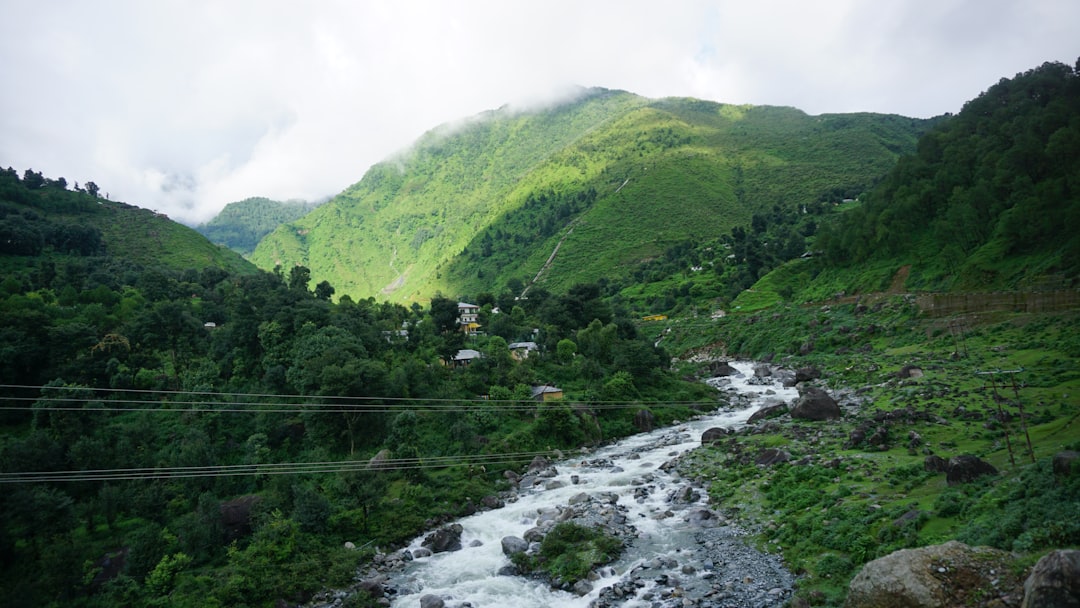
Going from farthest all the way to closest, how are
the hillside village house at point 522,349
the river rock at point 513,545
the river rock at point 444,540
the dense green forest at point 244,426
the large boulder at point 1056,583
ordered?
the hillside village house at point 522,349
the river rock at point 444,540
the dense green forest at point 244,426
the river rock at point 513,545
the large boulder at point 1056,583

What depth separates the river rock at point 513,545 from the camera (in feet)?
85.4

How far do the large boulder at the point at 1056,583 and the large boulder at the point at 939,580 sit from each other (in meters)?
1.26

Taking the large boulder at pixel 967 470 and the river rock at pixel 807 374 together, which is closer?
the large boulder at pixel 967 470

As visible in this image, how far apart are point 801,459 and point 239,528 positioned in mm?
33926

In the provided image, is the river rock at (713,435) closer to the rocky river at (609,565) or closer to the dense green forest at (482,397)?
the dense green forest at (482,397)

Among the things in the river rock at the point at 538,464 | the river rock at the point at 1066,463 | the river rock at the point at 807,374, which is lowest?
the river rock at the point at 538,464

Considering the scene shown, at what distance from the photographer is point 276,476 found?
36406mm

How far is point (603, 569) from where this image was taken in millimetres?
22953

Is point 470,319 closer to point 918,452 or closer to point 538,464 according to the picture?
point 538,464

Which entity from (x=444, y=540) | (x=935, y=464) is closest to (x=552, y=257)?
(x=444, y=540)

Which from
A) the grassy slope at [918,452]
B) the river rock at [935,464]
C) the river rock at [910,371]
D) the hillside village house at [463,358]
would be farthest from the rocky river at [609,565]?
the hillside village house at [463,358]

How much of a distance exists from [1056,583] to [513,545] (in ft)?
67.7

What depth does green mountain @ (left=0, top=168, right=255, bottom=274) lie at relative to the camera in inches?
3164

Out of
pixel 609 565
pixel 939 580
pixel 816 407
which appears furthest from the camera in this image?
pixel 816 407
